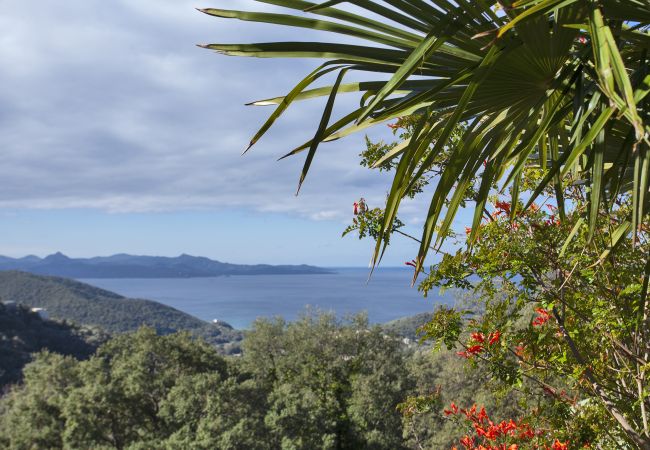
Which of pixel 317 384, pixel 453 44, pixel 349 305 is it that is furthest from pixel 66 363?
pixel 349 305

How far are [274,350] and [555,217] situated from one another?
26.3 meters

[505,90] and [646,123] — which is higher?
[505,90]

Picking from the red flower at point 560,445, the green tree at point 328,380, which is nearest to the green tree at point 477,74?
the red flower at point 560,445

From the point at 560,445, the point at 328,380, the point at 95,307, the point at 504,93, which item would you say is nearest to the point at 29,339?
the point at 328,380

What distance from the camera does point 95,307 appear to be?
13800 cm

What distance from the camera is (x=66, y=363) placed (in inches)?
1026

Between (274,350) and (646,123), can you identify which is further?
(274,350)

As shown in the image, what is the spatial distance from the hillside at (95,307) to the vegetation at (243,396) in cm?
9422

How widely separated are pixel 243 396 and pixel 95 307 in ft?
433

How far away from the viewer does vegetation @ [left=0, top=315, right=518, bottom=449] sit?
1842 centimetres

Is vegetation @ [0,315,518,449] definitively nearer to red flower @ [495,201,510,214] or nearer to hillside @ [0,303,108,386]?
red flower @ [495,201,510,214]

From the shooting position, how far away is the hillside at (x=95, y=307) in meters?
126

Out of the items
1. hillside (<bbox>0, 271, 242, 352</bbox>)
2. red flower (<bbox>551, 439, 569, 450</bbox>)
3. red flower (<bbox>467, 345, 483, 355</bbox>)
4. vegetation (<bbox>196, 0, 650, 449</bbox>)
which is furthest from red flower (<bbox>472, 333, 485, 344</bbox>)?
hillside (<bbox>0, 271, 242, 352</bbox>)

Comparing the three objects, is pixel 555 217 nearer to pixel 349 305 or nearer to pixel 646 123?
pixel 646 123
